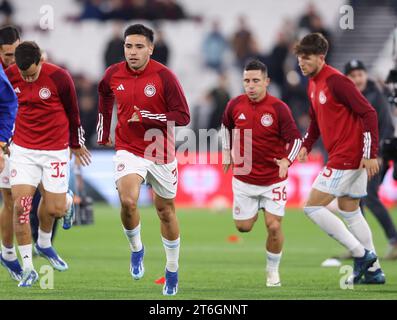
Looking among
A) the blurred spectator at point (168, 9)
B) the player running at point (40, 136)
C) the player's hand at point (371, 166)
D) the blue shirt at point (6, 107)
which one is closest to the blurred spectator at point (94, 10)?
the blurred spectator at point (168, 9)

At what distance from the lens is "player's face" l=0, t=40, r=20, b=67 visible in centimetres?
1164

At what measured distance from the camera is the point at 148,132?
34.8 feet

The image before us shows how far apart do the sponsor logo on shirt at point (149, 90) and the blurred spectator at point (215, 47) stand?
18161 millimetres

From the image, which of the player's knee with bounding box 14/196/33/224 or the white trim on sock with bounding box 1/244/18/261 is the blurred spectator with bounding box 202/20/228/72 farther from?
the player's knee with bounding box 14/196/33/224

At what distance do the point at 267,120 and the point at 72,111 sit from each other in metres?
2.01

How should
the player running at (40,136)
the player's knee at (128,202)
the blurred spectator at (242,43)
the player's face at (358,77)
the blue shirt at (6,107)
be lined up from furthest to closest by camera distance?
the blurred spectator at (242,43) → the player's face at (358,77) → the player running at (40,136) → the player's knee at (128,202) → the blue shirt at (6,107)

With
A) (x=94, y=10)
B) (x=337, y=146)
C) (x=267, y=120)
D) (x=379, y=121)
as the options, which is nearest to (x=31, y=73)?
(x=267, y=120)

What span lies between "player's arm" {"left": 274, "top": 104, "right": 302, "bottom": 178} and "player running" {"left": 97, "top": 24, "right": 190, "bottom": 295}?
4.10 feet

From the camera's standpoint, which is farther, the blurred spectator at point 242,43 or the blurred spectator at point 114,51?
the blurred spectator at point 242,43

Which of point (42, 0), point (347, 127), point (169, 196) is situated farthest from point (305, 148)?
point (42, 0)

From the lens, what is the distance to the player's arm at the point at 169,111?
34.0 ft

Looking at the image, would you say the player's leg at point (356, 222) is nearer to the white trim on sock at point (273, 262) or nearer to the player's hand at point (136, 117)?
the white trim on sock at point (273, 262)

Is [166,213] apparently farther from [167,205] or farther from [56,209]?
[56,209]
